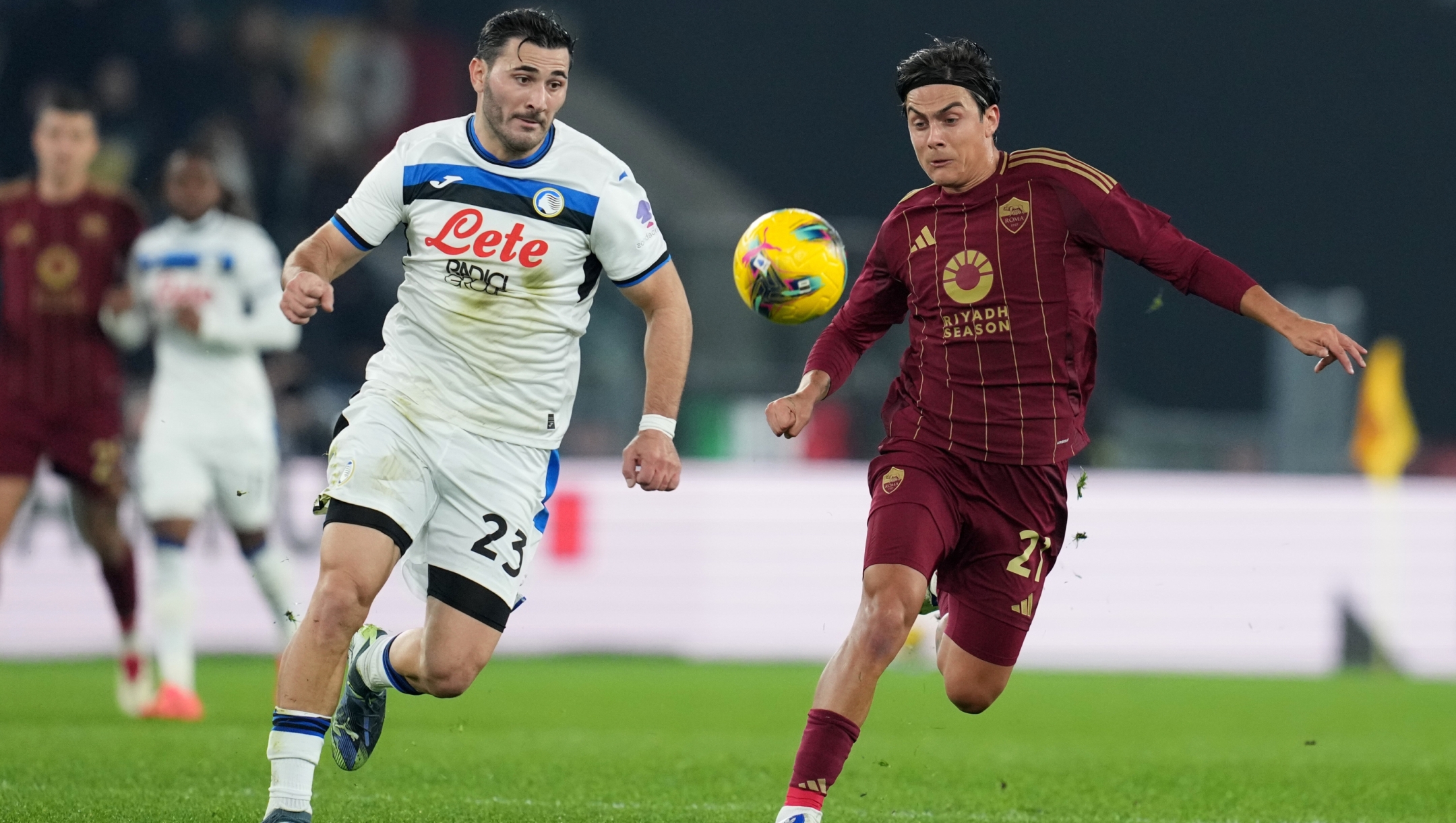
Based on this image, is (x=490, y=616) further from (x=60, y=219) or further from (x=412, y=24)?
(x=412, y=24)

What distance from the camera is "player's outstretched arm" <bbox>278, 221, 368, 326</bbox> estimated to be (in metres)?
4.55

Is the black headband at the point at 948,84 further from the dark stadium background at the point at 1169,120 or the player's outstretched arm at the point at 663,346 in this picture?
the dark stadium background at the point at 1169,120

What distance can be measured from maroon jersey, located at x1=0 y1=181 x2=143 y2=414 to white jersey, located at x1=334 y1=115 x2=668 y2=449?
141 inches

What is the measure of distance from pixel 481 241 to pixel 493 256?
0.18 ft

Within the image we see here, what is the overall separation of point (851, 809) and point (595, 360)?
28.6 feet

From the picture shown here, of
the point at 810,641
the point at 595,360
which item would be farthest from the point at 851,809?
the point at 595,360

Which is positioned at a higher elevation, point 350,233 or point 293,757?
point 350,233

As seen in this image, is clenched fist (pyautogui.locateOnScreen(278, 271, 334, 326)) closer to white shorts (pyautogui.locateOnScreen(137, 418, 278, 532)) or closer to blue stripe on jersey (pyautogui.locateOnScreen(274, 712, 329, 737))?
blue stripe on jersey (pyautogui.locateOnScreen(274, 712, 329, 737))

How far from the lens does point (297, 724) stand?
4.51 meters

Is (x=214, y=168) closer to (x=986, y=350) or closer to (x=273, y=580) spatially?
(x=273, y=580)

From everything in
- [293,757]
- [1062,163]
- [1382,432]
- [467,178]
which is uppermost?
[1382,432]

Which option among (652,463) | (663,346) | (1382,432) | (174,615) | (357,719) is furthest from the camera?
(1382,432)

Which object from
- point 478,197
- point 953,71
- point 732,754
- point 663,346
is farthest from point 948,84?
point 732,754

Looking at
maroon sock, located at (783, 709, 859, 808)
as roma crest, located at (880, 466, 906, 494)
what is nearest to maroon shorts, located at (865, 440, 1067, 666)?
as roma crest, located at (880, 466, 906, 494)
